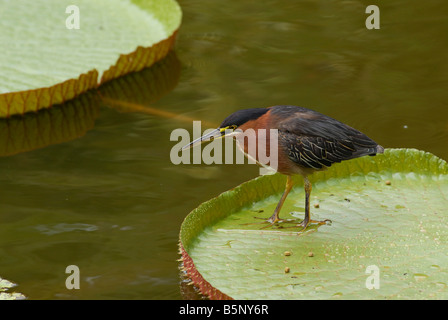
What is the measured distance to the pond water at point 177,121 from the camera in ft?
11.6

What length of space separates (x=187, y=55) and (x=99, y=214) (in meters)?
2.56

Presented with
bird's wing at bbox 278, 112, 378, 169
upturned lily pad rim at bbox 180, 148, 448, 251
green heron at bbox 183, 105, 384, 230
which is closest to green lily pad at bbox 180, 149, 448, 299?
upturned lily pad rim at bbox 180, 148, 448, 251

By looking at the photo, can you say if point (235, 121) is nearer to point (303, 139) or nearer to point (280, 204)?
point (303, 139)

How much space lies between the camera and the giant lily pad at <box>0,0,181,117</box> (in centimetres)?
503

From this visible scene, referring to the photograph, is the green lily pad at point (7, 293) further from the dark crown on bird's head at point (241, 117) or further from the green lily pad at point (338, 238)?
the dark crown on bird's head at point (241, 117)

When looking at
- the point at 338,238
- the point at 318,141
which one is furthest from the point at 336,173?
the point at 338,238

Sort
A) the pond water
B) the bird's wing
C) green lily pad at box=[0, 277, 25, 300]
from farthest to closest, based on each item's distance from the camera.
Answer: the pond water, the bird's wing, green lily pad at box=[0, 277, 25, 300]

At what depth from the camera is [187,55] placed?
6.16 m

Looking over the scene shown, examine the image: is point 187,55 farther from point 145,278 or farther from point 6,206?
point 145,278

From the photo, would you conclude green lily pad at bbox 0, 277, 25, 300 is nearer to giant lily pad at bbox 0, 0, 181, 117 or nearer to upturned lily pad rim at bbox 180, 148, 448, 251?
upturned lily pad rim at bbox 180, 148, 448, 251

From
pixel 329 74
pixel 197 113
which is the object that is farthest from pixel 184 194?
pixel 329 74

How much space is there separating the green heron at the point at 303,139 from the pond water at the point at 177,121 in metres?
0.66
